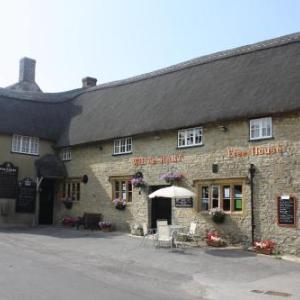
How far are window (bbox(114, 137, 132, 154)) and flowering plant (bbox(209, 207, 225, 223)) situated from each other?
5.59 metres

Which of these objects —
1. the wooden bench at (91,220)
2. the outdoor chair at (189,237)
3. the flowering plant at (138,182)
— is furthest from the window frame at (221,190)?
the wooden bench at (91,220)

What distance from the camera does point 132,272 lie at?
12.6 m

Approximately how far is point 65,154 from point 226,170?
36.0 ft

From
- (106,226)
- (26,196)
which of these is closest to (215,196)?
(106,226)

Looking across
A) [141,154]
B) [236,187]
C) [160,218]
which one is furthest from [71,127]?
[236,187]

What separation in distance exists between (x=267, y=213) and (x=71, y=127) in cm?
1315

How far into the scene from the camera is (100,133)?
78.1 ft

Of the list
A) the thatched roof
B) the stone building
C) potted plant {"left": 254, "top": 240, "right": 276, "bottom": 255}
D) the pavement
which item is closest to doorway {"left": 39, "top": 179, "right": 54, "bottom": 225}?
the stone building

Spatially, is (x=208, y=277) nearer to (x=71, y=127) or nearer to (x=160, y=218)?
(x=160, y=218)

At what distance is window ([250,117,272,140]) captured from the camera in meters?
17.2

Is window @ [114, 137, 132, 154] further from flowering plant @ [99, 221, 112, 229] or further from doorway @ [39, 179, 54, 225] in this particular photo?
doorway @ [39, 179, 54, 225]

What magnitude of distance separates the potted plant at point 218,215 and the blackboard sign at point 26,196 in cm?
1132

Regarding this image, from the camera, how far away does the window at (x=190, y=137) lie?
19.5 meters

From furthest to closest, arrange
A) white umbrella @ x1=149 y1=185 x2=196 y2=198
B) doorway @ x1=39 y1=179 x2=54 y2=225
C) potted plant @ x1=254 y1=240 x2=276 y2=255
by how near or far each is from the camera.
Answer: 1. doorway @ x1=39 y1=179 x2=54 y2=225
2. white umbrella @ x1=149 y1=185 x2=196 y2=198
3. potted plant @ x1=254 y1=240 x2=276 y2=255
